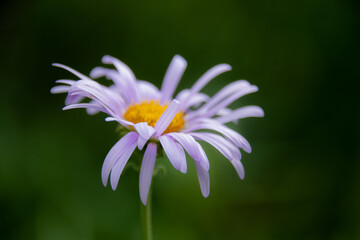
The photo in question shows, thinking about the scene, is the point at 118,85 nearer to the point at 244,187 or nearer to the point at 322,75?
the point at 244,187

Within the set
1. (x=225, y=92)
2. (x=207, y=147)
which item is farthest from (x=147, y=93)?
(x=207, y=147)

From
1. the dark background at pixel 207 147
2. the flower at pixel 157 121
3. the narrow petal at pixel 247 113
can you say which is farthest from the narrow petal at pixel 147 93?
the dark background at pixel 207 147

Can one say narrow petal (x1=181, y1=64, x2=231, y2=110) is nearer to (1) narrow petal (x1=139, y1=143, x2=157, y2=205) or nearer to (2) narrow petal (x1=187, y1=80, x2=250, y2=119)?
(2) narrow petal (x1=187, y1=80, x2=250, y2=119)

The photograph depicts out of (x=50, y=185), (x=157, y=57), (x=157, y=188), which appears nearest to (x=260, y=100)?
(x=157, y=57)

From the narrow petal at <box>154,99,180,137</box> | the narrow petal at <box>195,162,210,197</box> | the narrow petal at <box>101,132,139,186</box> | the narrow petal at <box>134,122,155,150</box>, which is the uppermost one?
the narrow petal at <box>154,99,180,137</box>

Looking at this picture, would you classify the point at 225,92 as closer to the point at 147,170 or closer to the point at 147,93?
the point at 147,93

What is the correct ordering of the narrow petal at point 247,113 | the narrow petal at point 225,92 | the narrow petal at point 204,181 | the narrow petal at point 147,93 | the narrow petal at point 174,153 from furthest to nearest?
the narrow petal at point 147,93 → the narrow petal at point 225,92 → the narrow petal at point 247,113 → the narrow petal at point 204,181 → the narrow petal at point 174,153

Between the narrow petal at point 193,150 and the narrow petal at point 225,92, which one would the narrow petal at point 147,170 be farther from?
the narrow petal at point 225,92

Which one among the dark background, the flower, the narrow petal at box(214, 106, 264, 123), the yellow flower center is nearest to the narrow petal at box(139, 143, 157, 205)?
the flower

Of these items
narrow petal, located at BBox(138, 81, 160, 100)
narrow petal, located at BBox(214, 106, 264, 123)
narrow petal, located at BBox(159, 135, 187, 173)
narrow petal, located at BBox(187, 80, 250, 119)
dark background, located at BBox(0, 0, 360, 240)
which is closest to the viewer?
narrow petal, located at BBox(159, 135, 187, 173)
